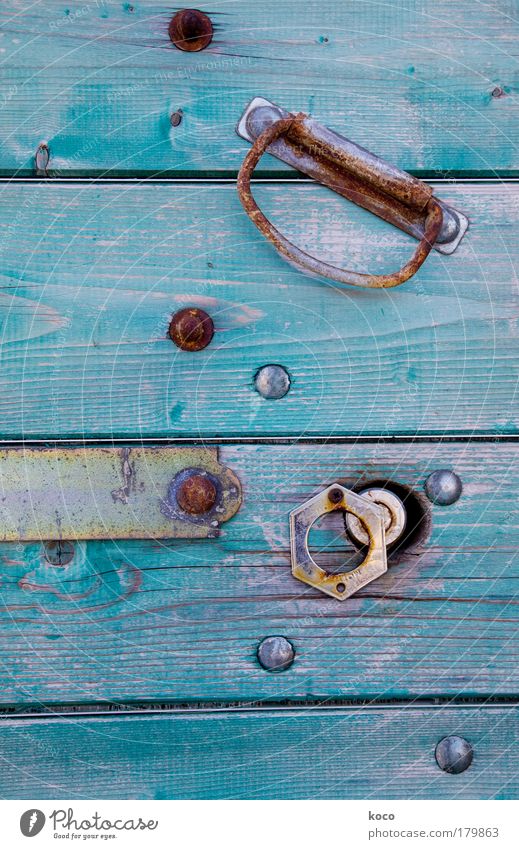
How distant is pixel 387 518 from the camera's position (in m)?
1.18

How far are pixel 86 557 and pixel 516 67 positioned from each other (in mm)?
980

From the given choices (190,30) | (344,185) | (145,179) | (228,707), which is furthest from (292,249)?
(228,707)

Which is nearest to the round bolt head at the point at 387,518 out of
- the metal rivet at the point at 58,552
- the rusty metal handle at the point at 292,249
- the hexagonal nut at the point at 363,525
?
the hexagonal nut at the point at 363,525

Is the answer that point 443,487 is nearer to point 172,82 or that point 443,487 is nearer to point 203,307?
point 203,307

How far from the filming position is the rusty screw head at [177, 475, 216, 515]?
1.15 meters

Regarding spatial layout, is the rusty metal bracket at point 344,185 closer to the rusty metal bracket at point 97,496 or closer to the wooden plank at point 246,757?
the rusty metal bracket at point 97,496

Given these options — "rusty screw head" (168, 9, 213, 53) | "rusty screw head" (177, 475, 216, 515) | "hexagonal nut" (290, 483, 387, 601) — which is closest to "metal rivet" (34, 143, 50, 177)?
"rusty screw head" (168, 9, 213, 53)

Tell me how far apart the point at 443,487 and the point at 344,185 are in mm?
470

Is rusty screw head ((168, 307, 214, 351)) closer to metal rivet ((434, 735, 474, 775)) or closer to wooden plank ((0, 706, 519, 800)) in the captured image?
wooden plank ((0, 706, 519, 800))

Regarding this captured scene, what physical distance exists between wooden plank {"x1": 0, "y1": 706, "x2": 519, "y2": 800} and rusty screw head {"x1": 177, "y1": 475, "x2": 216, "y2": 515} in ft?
1.03
